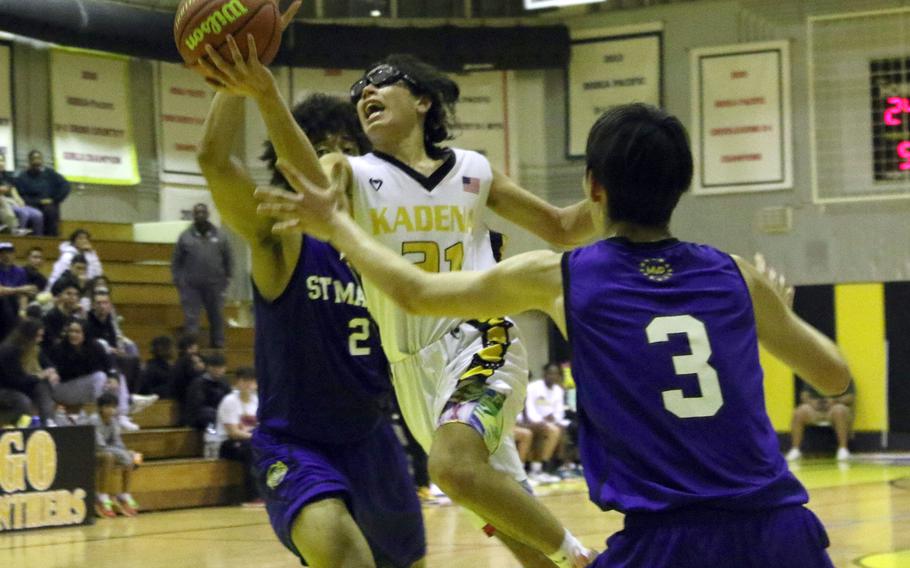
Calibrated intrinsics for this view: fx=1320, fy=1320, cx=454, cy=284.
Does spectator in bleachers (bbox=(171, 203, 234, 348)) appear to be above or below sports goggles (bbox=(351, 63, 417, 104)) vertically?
below

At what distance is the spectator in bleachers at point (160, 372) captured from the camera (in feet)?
47.1

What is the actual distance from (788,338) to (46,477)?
9.28 m

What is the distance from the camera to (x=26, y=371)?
38.5ft

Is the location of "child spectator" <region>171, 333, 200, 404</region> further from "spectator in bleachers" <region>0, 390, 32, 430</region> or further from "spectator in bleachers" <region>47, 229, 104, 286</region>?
"spectator in bleachers" <region>0, 390, 32, 430</region>

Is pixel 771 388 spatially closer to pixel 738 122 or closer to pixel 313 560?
pixel 738 122

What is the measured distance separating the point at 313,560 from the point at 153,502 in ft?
29.4

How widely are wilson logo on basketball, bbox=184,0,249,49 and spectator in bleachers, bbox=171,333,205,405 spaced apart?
10567 millimetres

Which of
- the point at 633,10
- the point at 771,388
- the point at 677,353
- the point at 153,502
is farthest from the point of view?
the point at 633,10

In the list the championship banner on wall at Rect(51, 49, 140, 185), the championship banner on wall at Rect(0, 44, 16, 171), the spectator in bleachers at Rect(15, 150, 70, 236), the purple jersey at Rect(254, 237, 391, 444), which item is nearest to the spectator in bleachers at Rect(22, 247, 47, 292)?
the spectator in bleachers at Rect(15, 150, 70, 236)

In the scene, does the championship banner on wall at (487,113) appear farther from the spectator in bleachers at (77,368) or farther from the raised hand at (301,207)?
the raised hand at (301,207)

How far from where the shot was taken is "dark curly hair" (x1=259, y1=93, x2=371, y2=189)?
5.00 metres

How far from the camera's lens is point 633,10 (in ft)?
70.1

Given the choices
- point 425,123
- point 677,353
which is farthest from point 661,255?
point 425,123

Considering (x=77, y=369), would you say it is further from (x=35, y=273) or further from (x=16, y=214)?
(x=16, y=214)
